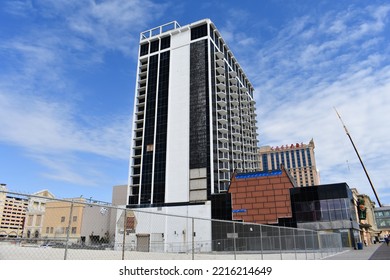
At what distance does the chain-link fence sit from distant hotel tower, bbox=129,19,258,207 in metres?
7.91

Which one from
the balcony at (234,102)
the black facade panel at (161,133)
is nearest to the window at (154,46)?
the black facade panel at (161,133)

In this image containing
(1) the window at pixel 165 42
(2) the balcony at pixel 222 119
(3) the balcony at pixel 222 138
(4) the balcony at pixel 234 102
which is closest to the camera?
(3) the balcony at pixel 222 138

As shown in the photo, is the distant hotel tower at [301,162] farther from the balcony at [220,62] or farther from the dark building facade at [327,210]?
the dark building facade at [327,210]

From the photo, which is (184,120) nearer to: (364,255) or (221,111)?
(221,111)

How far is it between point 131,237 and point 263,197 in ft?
105

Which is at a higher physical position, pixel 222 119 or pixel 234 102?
pixel 234 102

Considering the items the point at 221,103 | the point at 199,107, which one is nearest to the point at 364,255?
the point at 199,107

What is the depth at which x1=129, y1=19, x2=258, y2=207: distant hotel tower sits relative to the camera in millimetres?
75750

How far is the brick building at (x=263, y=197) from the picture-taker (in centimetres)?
6112

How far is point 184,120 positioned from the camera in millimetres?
80438

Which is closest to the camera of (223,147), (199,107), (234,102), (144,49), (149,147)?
(199,107)

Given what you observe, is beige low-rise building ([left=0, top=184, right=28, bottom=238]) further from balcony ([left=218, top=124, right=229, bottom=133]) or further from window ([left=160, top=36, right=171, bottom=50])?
window ([left=160, top=36, right=171, bottom=50])

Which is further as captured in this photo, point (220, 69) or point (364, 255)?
point (220, 69)

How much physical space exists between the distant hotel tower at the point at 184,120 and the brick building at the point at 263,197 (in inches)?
307
